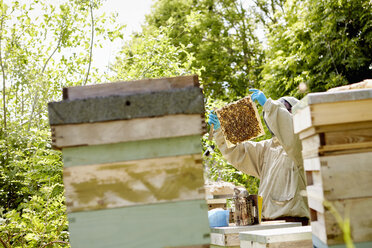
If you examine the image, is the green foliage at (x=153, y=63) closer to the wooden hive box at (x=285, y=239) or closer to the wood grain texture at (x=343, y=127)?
the wooden hive box at (x=285, y=239)

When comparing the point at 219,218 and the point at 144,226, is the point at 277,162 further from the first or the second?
the point at 144,226

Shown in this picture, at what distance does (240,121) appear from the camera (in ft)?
14.5

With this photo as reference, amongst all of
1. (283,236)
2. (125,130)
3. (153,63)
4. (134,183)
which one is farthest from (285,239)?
(153,63)

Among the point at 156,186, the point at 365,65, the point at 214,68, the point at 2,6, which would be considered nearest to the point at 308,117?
the point at 156,186

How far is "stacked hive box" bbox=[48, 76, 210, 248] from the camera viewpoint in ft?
6.44

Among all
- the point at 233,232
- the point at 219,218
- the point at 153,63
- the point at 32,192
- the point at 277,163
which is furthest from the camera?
the point at 153,63

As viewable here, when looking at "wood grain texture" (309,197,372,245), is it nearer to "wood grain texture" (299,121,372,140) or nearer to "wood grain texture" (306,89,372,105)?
"wood grain texture" (299,121,372,140)

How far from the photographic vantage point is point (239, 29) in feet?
63.1

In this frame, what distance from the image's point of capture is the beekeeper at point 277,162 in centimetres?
382

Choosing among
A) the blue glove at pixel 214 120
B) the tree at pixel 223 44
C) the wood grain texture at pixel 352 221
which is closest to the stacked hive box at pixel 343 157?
the wood grain texture at pixel 352 221

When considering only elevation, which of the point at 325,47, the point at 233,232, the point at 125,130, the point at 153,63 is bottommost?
the point at 233,232

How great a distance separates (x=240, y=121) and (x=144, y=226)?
2.56 m

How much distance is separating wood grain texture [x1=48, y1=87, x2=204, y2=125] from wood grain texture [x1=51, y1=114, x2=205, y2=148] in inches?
0.8

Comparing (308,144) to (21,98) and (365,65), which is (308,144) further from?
(365,65)
